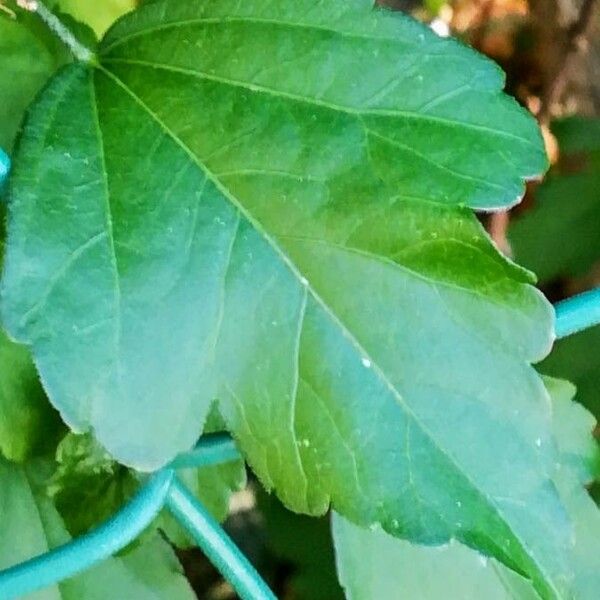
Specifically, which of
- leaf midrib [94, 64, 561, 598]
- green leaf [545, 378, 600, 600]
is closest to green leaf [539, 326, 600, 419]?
green leaf [545, 378, 600, 600]

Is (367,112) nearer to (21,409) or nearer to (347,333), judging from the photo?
(347,333)

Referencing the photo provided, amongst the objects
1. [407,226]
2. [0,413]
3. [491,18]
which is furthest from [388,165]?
[491,18]

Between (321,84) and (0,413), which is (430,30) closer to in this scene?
(321,84)

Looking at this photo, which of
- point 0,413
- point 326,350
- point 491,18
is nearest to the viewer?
point 326,350

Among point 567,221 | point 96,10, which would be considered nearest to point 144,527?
point 96,10

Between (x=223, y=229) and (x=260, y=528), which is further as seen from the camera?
(x=260, y=528)

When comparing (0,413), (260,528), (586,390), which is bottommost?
(260,528)

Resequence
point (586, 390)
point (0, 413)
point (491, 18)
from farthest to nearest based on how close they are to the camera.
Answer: point (491, 18) < point (586, 390) < point (0, 413)
